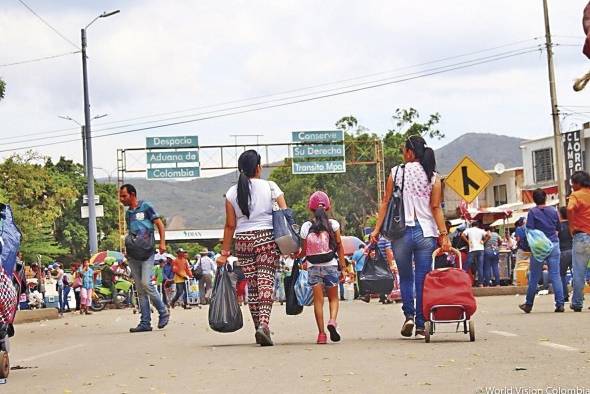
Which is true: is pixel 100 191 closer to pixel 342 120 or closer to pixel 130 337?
pixel 342 120

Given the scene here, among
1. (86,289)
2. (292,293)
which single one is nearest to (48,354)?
(292,293)

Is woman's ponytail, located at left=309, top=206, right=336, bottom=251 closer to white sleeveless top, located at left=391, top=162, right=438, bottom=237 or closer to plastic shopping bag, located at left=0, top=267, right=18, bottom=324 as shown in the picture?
white sleeveless top, located at left=391, top=162, right=438, bottom=237

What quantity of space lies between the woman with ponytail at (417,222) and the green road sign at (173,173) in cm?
4960

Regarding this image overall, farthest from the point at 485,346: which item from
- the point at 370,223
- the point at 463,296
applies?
the point at 370,223

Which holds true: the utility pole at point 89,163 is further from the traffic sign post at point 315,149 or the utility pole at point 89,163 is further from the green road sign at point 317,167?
the green road sign at point 317,167

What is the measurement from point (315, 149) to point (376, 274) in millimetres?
49491

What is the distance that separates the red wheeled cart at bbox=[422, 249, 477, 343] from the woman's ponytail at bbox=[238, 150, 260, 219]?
199 cm

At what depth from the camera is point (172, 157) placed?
62.1m

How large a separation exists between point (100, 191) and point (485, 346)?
282 ft

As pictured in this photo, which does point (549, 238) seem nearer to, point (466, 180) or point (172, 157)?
point (466, 180)

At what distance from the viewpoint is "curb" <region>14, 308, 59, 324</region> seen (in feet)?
88.9

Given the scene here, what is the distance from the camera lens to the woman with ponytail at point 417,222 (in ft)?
39.4

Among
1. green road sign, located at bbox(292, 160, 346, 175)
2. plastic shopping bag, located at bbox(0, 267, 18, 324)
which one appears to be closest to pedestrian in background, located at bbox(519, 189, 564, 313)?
plastic shopping bag, located at bbox(0, 267, 18, 324)

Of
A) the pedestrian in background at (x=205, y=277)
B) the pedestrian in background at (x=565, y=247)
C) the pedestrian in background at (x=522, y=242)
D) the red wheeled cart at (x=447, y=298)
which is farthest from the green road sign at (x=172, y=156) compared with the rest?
the red wheeled cart at (x=447, y=298)
